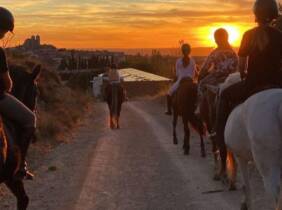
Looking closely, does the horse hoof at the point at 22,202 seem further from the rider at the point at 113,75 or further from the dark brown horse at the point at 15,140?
the rider at the point at 113,75

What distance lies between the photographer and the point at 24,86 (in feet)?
29.2

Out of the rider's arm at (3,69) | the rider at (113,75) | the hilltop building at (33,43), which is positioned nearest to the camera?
the rider's arm at (3,69)

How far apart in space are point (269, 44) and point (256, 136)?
4.30 feet

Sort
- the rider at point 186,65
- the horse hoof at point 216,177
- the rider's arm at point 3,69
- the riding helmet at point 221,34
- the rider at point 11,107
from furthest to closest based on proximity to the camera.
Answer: the rider at point 186,65 → the riding helmet at point 221,34 → the horse hoof at point 216,177 → the rider at point 11,107 → the rider's arm at point 3,69

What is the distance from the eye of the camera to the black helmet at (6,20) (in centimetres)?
735

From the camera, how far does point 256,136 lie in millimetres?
6797

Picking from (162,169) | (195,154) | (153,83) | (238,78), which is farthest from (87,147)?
(153,83)

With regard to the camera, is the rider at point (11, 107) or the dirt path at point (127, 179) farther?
the dirt path at point (127, 179)

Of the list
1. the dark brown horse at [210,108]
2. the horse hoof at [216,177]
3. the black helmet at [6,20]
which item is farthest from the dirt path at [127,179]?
the black helmet at [6,20]

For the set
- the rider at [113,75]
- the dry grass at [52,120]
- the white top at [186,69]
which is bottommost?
the dry grass at [52,120]


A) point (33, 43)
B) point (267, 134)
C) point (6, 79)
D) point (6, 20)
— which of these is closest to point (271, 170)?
point (267, 134)

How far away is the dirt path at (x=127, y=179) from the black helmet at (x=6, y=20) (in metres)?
3.40

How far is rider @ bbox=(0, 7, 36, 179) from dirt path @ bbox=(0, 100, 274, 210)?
1.89 meters

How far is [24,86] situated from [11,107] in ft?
3.63
